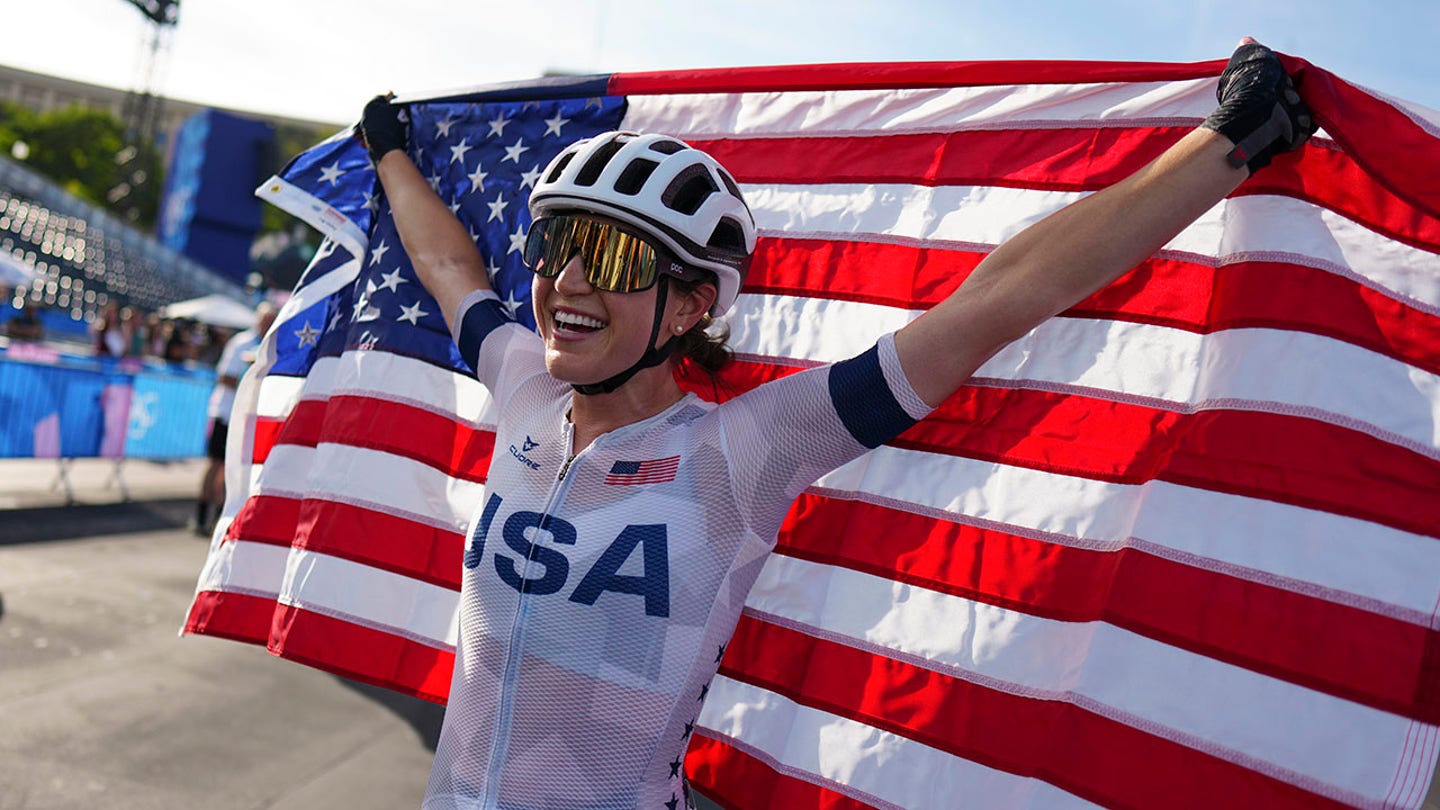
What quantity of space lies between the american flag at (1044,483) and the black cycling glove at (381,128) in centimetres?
47

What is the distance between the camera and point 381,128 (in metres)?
3.69

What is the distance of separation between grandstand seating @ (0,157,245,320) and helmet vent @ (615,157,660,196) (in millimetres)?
37703

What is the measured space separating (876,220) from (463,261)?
1306mm

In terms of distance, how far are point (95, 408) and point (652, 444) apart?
1187 centimetres

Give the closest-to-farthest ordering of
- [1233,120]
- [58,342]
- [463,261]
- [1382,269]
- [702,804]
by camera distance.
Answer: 1. [1233,120]
2. [1382,269]
3. [463,261]
4. [702,804]
5. [58,342]

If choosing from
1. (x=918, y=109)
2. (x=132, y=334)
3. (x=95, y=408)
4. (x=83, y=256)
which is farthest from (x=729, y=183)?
(x=83, y=256)

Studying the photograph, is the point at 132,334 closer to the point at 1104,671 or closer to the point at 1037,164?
the point at 1037,164

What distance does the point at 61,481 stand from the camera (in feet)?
39.8

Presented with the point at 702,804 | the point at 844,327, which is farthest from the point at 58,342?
the point at 844,327

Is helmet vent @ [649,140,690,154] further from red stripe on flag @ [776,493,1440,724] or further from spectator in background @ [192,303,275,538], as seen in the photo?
spectator in background @ [192,303,275,538]

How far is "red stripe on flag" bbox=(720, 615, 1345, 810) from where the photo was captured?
88.1 inches

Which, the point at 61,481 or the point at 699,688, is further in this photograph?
the point at 61,481

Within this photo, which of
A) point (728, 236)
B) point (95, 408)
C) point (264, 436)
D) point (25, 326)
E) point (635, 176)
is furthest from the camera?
point (25, 326)

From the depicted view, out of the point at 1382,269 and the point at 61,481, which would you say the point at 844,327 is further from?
the point at 61,481
